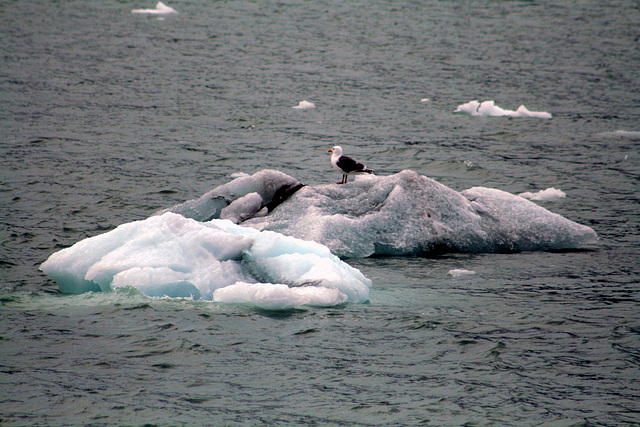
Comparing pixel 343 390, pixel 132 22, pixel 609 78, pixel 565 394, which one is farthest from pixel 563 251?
pixel 132 22

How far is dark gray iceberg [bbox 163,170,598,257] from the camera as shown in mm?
9180

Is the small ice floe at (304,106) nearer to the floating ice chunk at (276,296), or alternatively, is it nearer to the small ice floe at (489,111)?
the small ice floe at (489,111)

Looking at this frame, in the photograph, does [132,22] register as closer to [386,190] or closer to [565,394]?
[386,190]

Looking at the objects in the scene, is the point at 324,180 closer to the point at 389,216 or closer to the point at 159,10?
the point at 389,216

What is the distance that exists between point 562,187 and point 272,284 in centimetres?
674

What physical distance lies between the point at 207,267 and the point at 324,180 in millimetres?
5278

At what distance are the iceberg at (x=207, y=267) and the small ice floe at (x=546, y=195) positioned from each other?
4.96 m

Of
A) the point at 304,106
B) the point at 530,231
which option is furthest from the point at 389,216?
the point at 304,106

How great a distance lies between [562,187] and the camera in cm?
1241

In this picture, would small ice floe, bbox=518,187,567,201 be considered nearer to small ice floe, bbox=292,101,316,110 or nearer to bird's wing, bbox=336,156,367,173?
bird's wing, bbox=336,156,367,173

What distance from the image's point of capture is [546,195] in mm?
11711

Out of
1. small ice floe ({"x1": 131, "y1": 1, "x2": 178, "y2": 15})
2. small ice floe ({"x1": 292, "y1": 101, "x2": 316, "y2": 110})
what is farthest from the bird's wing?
small ice floe ({"x1": 131, "y1": 1, "x2": 178, "y2": 15})

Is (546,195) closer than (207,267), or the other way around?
(207,267)

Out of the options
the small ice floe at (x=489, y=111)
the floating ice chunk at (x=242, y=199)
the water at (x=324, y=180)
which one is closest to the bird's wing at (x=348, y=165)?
the floating ice chunk at (x=242, y=199)
